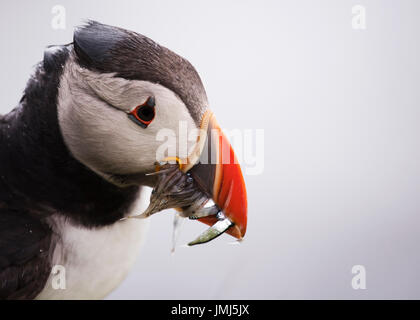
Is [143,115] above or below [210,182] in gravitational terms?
above

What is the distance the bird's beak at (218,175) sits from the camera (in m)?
0.83

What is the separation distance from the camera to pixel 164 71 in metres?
0.79

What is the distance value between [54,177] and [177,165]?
0.90 feet

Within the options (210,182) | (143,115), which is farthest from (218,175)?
(143,115)

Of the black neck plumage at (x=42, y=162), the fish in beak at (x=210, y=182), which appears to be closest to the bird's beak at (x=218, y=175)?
the fish in beak at (x=210, y=182)

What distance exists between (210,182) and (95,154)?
0.82ft

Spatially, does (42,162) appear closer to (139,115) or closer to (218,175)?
(139,115)

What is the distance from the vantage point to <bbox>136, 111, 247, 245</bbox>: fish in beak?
2.71 ft

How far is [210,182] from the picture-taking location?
84 cm

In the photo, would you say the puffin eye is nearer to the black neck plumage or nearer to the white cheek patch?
the white cheek patch

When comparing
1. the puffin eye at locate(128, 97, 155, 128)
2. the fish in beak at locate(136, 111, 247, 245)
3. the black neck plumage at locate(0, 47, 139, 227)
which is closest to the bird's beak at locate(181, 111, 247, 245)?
the fish in beak at locate(136, 111, 247, 245)

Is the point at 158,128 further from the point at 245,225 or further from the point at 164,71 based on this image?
the point at 245,225

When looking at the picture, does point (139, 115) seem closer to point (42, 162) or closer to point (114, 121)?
point (114, 121)
